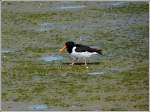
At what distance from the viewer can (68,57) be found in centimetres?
1997

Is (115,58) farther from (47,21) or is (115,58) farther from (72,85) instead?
(47,21)

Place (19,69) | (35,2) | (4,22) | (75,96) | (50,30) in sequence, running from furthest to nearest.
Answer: (35,2) → (4,22) → (50,30) → (19,69) → (75,96)

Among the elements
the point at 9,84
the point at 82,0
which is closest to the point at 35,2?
the point at 82,0

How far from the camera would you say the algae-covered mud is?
15750 mm

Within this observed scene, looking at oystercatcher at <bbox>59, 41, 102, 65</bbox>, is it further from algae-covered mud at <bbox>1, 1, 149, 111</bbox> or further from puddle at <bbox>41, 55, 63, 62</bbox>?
puddle at <bbox>41, 55, 63, 62</bbox>

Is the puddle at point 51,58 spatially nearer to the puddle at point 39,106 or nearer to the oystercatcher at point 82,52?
the oystercatcher at point 82,52

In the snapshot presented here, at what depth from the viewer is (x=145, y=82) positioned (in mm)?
16797

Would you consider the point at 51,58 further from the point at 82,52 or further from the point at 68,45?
the point at 82,52

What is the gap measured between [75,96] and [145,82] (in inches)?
74.4

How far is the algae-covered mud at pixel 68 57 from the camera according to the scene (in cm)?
1575

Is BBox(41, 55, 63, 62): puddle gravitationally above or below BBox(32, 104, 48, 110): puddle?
above

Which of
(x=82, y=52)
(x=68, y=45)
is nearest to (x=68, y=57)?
(x=68, y=45)

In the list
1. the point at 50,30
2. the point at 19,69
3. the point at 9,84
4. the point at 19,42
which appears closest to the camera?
the point at 9,84

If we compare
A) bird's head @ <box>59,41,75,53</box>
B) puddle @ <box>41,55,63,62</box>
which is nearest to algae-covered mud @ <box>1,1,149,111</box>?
puddle @ <box>41,55,63,62</box>
